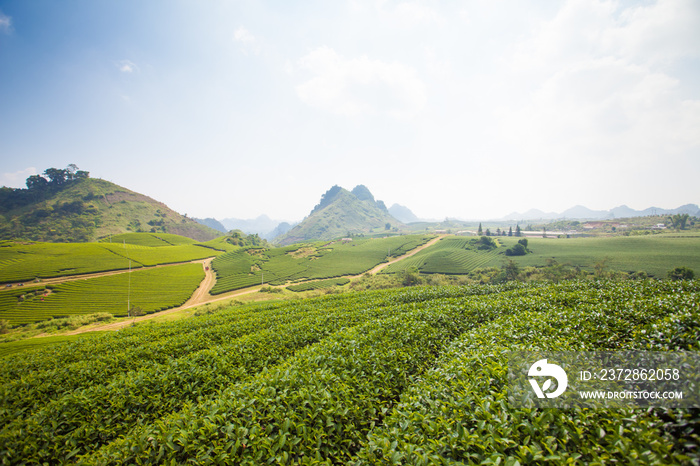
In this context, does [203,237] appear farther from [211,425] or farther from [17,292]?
[211,425]

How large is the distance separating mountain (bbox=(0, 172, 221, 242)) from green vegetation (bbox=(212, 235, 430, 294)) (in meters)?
107

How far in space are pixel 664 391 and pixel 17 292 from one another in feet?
284

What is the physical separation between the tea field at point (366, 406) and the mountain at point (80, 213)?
17938 cm

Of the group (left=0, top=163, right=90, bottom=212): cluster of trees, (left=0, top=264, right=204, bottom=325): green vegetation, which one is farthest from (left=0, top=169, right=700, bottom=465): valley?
(left=0, top=163, right=90, bottom=212): cluster of trees

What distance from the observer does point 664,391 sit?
369 cm

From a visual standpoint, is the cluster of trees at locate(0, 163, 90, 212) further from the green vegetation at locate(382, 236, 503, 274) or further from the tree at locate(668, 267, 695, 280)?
the tree at locate(668, 267, 695, 280)

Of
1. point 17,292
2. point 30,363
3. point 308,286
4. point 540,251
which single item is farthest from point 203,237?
point 540,251

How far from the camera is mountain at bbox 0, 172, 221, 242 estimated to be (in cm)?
12588

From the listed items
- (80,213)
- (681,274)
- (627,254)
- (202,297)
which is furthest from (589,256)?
(80,213)

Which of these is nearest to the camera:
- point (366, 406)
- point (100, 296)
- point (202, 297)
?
point (366, 406)

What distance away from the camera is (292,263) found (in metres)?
90.6

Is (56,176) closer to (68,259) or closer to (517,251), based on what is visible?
(68,259)

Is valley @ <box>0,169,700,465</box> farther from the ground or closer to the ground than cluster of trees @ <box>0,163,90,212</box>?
closer to the ground

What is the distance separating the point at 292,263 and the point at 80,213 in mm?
155599
